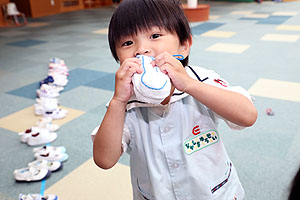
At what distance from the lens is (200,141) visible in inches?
33.0

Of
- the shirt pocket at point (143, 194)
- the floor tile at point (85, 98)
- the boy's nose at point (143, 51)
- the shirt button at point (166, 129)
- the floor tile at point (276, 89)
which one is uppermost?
the boy's nose at point (143, 51)

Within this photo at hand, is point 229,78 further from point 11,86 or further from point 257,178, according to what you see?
point 11,86

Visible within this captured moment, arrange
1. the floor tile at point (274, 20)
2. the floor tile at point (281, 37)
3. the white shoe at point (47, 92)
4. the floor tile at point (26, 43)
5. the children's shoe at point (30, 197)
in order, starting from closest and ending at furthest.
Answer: the children's shoe at point (30, 197), the white shoe at point (47, 92), the floor tile at point (281, 37), the floor tile at point (26, 43), the floor tile at point (274, 20)

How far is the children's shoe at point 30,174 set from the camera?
5.00ft

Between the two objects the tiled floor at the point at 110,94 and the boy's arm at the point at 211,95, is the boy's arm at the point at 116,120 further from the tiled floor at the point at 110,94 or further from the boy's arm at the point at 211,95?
the tiled floor at the point at 110,94

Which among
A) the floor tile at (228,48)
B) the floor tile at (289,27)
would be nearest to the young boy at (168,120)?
the floor tile at (228,48)

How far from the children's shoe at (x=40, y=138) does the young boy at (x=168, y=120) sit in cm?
114

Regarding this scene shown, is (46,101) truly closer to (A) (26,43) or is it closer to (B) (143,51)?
(B) (143,51)

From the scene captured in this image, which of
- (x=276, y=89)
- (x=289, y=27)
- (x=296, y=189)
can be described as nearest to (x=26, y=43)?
(x=276, y=89)

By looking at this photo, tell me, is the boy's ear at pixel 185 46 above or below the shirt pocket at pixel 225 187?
above

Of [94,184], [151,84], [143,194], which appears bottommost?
[94,184]

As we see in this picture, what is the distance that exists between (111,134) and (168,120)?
16cm

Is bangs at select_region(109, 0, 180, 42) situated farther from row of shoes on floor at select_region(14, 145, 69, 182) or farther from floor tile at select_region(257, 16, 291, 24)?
floor tile at select_region(257, 16, 291, 24)

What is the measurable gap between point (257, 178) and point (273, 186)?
82mm
